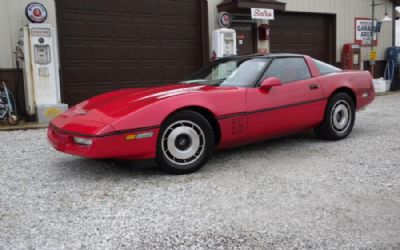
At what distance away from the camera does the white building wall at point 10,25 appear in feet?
27.3

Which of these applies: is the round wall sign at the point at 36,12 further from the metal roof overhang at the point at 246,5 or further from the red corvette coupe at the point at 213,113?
the metal roof overhang at the point at 246,5

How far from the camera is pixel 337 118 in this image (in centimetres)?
564

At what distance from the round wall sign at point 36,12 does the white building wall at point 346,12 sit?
719cm

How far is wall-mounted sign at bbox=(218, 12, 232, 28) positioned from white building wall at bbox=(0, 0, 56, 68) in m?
4.79

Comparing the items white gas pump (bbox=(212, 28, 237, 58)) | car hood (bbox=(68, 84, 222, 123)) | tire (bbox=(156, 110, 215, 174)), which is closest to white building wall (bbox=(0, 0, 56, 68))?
white gas pump (bbox=(212, 28, 237, 58))

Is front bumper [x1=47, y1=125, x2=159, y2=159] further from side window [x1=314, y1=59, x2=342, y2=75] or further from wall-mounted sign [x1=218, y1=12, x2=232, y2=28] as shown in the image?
wall-mounted sign [x1=218, y1=12, x2=232, y2=28]

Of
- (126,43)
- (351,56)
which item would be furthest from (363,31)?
(126,43)

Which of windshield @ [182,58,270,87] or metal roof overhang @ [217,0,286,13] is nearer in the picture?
windshield @ [182,58,270,87]

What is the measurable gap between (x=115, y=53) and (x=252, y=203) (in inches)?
284

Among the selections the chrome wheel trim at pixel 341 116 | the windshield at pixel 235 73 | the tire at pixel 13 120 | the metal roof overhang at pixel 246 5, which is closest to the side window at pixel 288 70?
the windshield at pixel 235 73

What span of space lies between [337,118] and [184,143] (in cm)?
252

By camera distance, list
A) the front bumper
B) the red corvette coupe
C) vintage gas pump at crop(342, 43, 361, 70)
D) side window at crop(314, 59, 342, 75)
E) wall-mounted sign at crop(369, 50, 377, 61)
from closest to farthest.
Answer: the front bumper < the red corvette coupe < side window at crop(314, 59, 342, 75) < vintage gas pump at crop(342, 43, 361, 70) < wall-mounted sign at crop(369, 50, 377, 61)

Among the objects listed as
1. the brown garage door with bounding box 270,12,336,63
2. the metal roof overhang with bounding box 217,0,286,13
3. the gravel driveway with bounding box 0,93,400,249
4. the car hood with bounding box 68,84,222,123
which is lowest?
the gravel driveway with bounding box 0,93,400,249

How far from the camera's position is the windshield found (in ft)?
15.8
